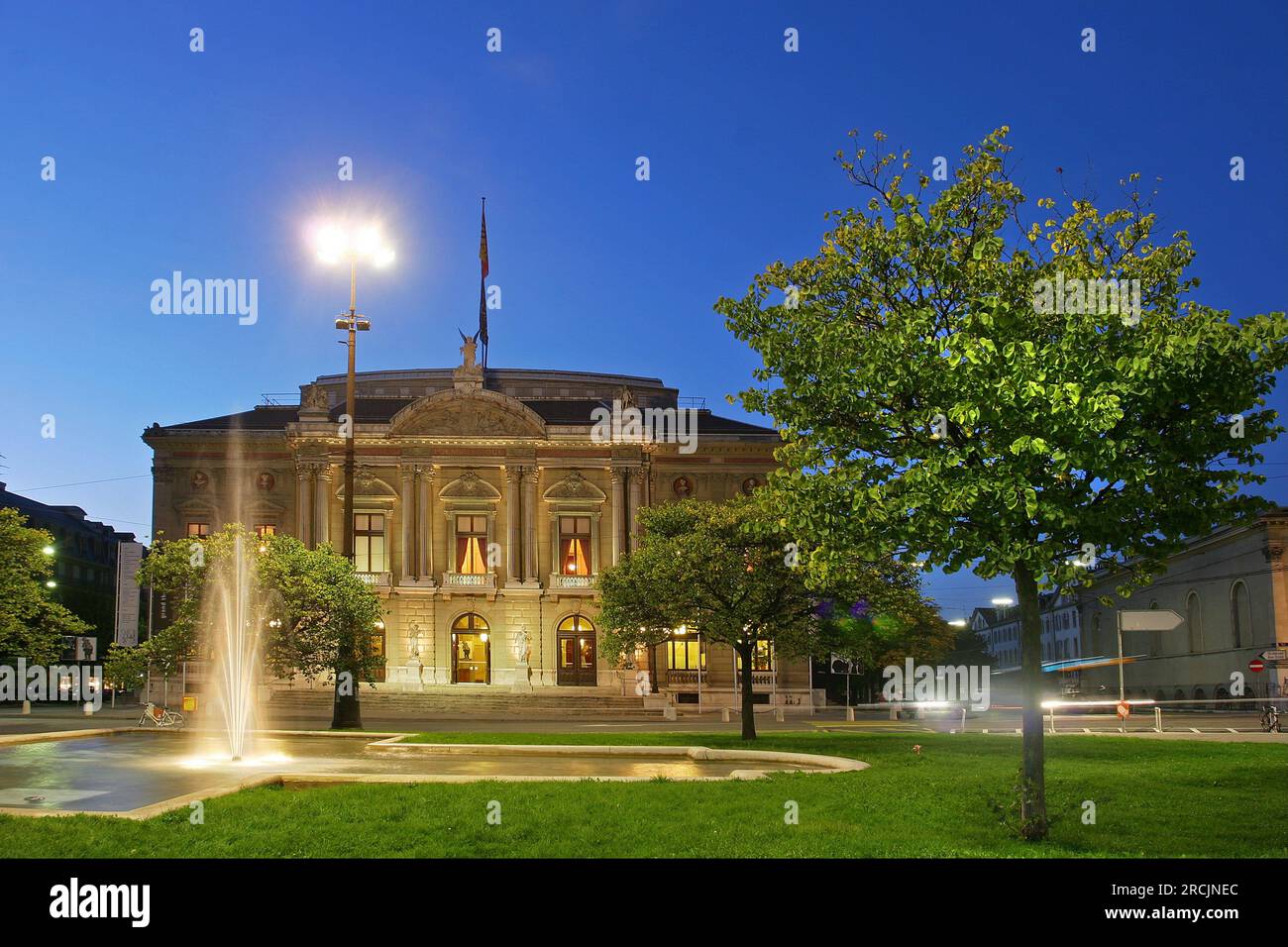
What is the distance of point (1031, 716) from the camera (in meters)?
13.3

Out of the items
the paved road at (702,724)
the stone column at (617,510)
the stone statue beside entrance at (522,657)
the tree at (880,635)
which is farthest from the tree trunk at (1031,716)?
the stone column at (617,510)

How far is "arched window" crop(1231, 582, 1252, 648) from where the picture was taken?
56.7 meters

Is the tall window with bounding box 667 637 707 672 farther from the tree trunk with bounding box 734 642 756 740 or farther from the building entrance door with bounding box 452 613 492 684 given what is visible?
the tree trunk with bounding box 734 642 756 740

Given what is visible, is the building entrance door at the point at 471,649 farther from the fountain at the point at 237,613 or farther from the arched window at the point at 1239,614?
the arched window at the point at 1239,614

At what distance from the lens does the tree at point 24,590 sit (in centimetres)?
3328

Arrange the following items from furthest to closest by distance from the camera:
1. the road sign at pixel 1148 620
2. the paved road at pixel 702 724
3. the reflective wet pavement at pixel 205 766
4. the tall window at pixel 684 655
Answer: the tall window at pixel 684 655, the road sign at pixel 1148 620, the paved road at pixel 702 724, the reflective wet pavement at pixel 205 766

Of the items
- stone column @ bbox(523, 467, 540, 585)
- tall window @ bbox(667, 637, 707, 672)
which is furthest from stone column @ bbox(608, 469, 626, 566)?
tall window @ bbox(667, 637, 707, 672)

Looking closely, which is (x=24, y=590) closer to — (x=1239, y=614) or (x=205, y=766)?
(x=205, y=766)

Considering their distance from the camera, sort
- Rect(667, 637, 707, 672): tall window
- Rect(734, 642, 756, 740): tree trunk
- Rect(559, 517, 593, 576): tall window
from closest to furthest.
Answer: Rect(734, 642, 756, 740): tree trunk → Rect(667, 637, 707, 672): tall window → Rect(559, 517, 593, 576): tall window

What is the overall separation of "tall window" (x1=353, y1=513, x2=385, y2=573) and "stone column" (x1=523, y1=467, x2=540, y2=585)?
7477mm

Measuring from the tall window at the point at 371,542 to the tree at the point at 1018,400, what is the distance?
4630cm

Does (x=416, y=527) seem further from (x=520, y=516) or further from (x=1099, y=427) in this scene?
(x=1099, y=427)

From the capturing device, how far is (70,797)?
15602 mm
